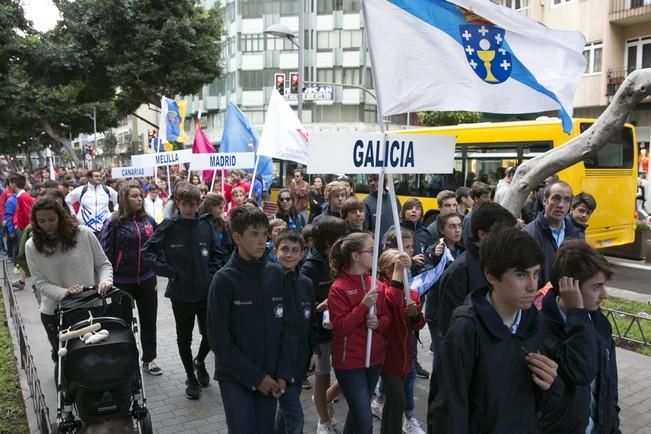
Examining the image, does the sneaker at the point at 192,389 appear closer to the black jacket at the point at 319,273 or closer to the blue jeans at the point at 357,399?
the black jacket at the point at 319,273

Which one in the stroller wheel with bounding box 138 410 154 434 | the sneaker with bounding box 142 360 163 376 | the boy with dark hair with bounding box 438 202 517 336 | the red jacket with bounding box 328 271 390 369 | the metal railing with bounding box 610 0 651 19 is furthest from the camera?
the metal railing with bounding box 610 0 651 19

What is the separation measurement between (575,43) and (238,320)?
347cm

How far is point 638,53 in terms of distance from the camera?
2416cm

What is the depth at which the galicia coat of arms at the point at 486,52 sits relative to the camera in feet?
14.5

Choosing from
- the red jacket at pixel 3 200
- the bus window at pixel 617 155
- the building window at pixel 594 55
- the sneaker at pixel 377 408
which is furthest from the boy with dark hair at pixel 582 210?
the building window at pixel 594 55

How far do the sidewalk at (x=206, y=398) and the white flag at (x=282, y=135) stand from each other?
2844mm

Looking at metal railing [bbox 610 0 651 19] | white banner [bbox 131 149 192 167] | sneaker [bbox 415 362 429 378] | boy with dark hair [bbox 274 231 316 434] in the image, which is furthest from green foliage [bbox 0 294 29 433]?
metal railing [bbox 610 0 651 19]

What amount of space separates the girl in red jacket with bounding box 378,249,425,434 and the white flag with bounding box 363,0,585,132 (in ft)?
4.05

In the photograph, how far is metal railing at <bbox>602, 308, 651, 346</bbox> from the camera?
22.2 feet

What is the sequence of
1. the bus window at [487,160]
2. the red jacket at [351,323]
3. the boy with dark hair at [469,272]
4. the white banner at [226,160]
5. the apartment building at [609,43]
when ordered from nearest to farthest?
the boy with dark hair at [469,272] < the red jacket at [351,323] < the white banner at [226,160] < the bus window at [487,160] < the apartment building at [609,43]

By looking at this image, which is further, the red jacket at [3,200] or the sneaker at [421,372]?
the red jacket at [3,200]

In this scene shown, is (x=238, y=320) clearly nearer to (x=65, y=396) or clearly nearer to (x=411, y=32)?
(x=65, y=396)

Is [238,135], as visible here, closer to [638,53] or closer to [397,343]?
[397,343]

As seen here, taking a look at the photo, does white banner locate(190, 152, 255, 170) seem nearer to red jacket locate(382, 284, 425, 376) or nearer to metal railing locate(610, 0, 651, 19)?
red jacket locate(382, 284, 425, 376)
